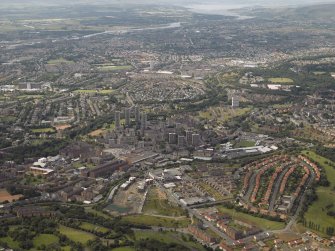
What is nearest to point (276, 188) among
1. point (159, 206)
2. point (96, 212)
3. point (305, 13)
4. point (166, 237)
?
point (159, 206)

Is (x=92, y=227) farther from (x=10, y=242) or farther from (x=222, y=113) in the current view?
(x=222, y=113)

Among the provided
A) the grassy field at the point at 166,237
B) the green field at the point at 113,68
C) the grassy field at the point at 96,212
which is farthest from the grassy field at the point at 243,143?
the green field at the point at 113,68

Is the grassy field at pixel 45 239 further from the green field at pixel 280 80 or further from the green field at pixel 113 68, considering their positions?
the green field at pixel 113 68

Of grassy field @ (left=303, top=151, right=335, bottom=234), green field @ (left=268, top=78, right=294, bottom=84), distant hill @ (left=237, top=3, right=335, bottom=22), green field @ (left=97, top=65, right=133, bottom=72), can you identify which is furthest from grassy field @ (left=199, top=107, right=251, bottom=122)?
distant hill @ (left=237, top=3, right=335, bottom=22)

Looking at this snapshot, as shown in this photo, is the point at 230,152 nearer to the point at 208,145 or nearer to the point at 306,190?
the point at 208,145

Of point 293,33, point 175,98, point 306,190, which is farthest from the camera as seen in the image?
point 293,33

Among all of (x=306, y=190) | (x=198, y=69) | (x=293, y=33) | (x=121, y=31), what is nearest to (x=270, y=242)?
(x=306, y=190)

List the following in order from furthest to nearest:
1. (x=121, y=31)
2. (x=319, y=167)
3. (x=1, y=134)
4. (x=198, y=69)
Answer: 1. (x=121, y=31)
2. (x=198, y=69)
3. (x=1, y=134)
4. (x=319, y=167)

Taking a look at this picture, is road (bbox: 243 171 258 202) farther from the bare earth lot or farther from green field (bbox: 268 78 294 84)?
green field (bbox: 268 78 294 84)
